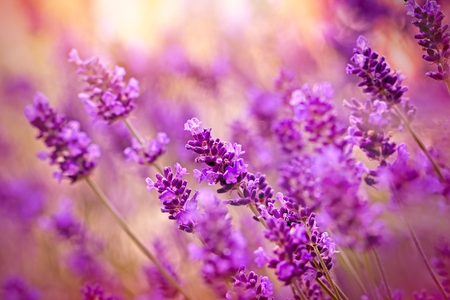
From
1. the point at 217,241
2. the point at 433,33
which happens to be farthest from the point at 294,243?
the point at 433,33

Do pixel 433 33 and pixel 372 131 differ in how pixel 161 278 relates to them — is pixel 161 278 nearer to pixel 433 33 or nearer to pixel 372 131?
pixel 372 131

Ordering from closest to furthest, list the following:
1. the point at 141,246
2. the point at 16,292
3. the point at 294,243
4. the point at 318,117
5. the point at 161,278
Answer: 1. the point at 294,243
2. the point at 318,117
3. the point at 141,246
4. the point at 161,278
5. the point at 16,292

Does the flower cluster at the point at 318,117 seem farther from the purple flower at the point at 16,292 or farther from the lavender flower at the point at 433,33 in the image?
the purple flower at the point at 16,292

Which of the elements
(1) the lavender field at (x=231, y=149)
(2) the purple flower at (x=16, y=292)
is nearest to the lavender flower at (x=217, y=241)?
(1) the lavender field at (x=231, y=149)

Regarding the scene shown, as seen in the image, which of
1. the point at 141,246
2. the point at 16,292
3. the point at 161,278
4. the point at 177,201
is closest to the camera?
the point at 177,201

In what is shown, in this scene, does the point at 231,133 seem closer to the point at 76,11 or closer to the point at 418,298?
the point at 418,298

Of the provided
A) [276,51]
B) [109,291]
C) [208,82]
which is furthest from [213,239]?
[276,51]
